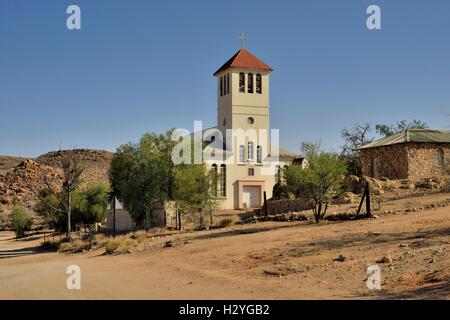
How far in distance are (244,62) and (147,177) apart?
15.8 m

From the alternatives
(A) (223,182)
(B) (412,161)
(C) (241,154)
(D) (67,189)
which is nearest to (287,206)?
(B) (412,161)

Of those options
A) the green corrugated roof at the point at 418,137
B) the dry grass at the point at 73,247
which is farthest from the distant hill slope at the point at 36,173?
the green corrugated roof at the point at 418,137

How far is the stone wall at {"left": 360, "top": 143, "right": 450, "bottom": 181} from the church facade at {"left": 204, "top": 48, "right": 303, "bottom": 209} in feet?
32.3

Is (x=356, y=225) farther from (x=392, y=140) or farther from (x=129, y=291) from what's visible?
(x=392, y=140)

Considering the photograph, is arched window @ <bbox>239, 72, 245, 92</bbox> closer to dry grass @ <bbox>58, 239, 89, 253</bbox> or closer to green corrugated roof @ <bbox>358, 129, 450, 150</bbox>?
green corrugated roof @ <bbox>358, 129, 450, 150</bbox>

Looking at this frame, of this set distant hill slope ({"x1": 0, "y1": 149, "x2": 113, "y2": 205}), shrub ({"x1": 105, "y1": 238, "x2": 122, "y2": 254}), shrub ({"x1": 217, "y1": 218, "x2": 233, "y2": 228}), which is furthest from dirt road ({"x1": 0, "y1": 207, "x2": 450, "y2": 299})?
distant hill slope ({"x1": 0, "y1": 149, "x2": 113, "y2": 205})

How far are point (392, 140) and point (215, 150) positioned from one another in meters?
14.8

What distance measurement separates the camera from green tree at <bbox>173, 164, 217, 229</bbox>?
116ft

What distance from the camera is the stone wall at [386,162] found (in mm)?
38625

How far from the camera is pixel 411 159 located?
3831cm

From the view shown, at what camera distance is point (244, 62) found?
50.7m

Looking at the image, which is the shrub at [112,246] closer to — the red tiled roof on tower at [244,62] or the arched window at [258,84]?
the red tiled roof on tower at [244,62]

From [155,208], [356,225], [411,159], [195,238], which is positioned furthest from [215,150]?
Answer: [356,225]
